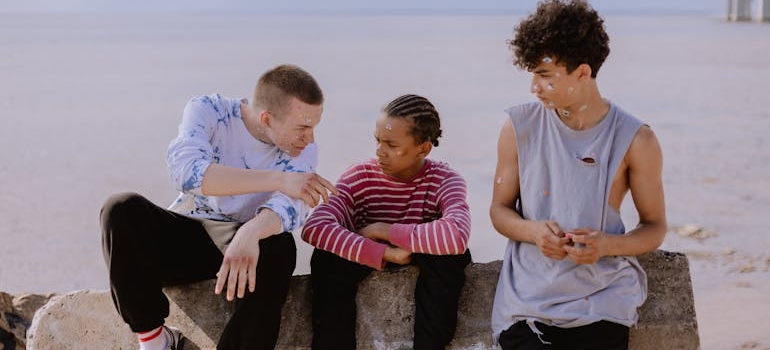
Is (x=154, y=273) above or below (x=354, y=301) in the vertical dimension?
above

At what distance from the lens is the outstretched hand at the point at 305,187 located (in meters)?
2.78

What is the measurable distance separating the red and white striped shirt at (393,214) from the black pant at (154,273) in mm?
196

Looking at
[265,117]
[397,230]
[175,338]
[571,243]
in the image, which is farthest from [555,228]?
[175,338]

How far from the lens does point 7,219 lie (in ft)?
23.2

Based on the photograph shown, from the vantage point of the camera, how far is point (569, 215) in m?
2.71

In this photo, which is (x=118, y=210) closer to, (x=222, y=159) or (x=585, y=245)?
(x=222, y=159)

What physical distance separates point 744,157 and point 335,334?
277 inches

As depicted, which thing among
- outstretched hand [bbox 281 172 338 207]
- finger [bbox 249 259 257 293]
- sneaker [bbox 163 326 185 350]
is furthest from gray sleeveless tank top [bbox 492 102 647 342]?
sneaker [bbox 163 326 185 350]

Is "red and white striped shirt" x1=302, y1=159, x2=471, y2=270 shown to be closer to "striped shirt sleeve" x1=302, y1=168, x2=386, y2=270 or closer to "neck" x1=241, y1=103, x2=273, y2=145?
"striped shirt sleeve" x1=302, y1=168, x2=386, y2=270

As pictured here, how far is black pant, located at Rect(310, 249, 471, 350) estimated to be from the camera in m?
2.87

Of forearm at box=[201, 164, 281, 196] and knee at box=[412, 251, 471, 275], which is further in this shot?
knee at box=[412, 251, 471, 275]

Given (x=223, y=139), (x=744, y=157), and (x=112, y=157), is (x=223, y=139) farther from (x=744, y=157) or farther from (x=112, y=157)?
(x=744, y=157)

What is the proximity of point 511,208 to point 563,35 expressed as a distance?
60cm

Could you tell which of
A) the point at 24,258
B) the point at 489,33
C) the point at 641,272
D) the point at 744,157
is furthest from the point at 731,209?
the point at 489,33
